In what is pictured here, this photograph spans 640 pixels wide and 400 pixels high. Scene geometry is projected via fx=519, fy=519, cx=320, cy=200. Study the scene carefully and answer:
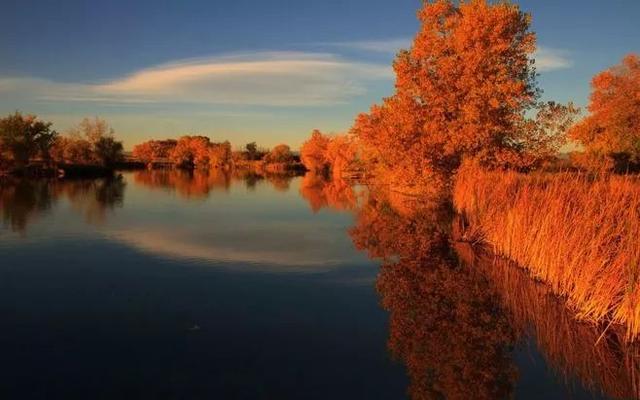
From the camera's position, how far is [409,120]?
85.4 ft

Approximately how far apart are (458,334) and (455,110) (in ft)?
64.0

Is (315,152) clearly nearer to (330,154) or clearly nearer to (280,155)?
(330,154)

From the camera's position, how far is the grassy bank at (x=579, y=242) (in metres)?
8.30

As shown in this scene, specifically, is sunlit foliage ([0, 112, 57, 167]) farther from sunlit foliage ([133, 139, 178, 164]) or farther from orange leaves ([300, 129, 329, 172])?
sunlit foliage ([133, 139, 178, 164])

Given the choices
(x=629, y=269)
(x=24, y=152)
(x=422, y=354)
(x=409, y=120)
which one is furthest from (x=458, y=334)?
(x=24, y=152)

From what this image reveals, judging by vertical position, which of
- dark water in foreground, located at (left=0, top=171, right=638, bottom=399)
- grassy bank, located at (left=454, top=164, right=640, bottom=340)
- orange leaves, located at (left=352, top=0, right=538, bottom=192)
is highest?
orange leaves, located at (left=352, top=0, right=538, bottom=192)

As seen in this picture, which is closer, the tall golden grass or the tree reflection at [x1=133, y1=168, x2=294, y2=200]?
the tall golden grass

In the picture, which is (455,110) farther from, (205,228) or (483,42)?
(205,228)

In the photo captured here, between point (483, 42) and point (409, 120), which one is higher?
point (483, 42)

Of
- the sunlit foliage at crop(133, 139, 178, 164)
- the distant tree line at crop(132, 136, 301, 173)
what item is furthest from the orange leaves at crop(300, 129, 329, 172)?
the sunlit foliage at crop(133, 139, 178, 164)

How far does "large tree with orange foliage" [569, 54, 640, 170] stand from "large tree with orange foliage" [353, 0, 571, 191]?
14.1m

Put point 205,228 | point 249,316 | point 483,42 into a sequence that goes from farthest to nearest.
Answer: point 483,42 → point 205,228 → point 249,316

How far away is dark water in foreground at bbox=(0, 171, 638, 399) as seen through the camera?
22.1 ft

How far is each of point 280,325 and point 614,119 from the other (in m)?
39.6
